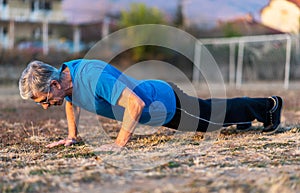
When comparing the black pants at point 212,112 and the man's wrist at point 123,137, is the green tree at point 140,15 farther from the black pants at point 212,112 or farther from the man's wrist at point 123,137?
the man's wrist at point 123,137

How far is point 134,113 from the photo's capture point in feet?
12.0

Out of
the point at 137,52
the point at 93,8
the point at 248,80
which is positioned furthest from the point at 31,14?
the point at 248,80

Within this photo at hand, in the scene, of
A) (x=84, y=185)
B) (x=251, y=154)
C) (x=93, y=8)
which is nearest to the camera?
(x=84, y=185)

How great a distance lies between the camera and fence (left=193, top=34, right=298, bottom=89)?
1888 cm

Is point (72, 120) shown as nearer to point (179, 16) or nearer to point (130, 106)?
point (130, 106)

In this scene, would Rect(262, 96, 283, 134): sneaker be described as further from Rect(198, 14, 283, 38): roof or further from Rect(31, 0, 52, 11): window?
Rect(31, 0, 52, 11): window

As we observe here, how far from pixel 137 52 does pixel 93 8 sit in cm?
845

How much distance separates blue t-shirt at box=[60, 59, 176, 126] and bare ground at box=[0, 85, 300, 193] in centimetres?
30

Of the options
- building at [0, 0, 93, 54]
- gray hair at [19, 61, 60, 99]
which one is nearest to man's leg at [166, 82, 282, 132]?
gray hair at [19, 61, 60, 99]

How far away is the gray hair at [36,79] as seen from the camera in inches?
145

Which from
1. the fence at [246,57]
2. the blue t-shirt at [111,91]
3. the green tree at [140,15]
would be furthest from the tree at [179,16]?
the blue t-shirt at [111,91]

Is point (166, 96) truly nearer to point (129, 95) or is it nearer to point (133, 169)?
point (129, 95)

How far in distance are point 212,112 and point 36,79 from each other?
1.78 meters

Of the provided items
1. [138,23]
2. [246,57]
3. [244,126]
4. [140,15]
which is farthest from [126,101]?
[138,23]
